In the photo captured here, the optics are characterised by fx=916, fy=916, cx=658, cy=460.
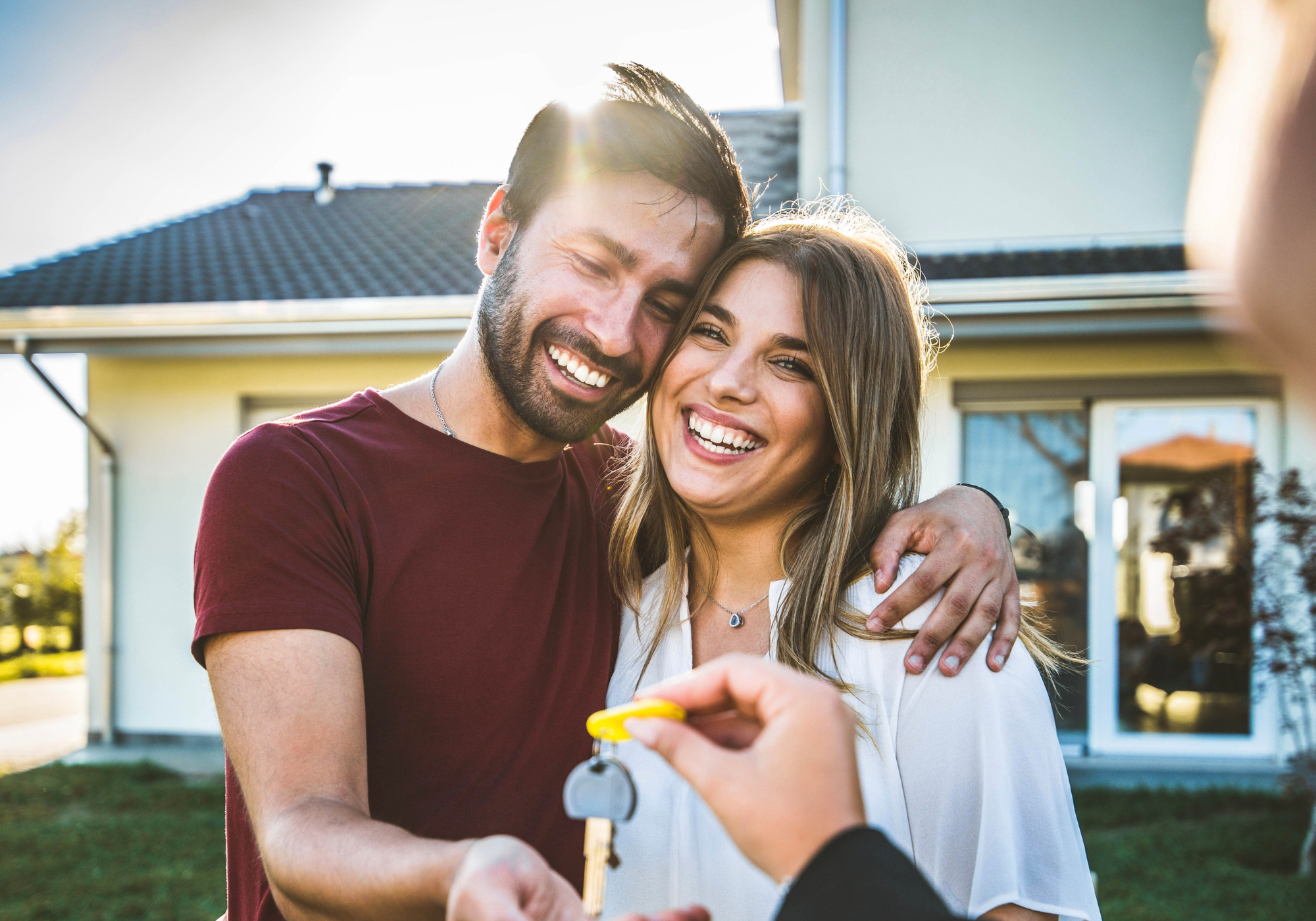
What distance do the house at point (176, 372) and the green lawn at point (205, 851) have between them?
3.80 ft

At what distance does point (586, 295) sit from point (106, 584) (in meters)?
7.24

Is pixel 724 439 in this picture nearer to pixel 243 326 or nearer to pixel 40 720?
pixel 243 326

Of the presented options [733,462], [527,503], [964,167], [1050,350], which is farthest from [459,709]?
[964,167]

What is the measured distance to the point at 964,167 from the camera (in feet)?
23.5

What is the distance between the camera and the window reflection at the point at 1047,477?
7.07m

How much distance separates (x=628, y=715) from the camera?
45.2 inches

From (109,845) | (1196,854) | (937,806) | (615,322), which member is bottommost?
(109,845)

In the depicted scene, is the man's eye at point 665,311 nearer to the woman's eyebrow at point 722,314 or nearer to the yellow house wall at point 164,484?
the woman's eyebrow at point 722,314

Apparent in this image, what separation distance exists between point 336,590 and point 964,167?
6.70m

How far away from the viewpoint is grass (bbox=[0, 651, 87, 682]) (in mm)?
12977

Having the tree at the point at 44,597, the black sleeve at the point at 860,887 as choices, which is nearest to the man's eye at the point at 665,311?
the black sleeve at the point at 860,887

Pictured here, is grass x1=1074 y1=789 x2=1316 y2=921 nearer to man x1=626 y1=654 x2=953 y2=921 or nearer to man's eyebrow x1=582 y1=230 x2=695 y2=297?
man's eyebrow x1=582 y1=230 x2=695 y2=297

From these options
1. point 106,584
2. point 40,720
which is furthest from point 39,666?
point 106,584

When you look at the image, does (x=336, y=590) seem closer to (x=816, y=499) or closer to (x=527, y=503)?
(x=527, y=503)
